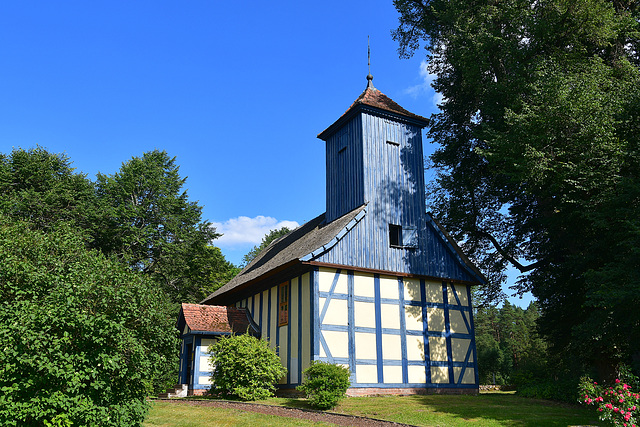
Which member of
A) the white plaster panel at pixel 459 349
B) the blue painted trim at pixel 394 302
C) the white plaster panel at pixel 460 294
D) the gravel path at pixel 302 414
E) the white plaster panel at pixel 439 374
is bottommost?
the gravel path at pixel 302 414

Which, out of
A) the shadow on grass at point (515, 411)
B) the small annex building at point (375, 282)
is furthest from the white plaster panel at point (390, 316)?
the shadow on grass at point (515, 411)

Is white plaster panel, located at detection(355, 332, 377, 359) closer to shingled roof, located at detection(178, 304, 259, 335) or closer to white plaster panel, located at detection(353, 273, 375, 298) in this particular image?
white plaster panel, located at detection(353, 273, 375, 298)

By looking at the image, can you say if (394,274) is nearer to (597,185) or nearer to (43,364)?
(597,185)

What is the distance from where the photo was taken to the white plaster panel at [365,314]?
18.5 meters

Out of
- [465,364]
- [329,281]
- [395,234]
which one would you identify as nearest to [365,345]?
[329,281]

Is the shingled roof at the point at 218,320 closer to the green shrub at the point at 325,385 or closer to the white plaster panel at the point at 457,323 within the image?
the green shrub at the point at 325,385

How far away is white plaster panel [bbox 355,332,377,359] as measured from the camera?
Answer: 1817 cm

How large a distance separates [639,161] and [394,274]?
30.1 feet

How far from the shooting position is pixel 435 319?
66.6 feet

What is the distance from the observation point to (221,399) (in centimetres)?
1745

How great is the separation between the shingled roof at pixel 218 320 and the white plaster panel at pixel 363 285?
18.5ft

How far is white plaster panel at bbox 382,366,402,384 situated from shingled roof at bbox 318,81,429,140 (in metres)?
11.0

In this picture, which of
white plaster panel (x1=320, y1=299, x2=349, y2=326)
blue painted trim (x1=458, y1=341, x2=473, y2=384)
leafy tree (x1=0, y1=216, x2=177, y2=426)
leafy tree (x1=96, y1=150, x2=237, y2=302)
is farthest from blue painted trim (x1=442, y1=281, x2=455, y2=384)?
leafy tree (x1=96, y1=150, x2=237, y2=302)

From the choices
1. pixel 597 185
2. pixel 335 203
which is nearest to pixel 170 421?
pixel 335 203
